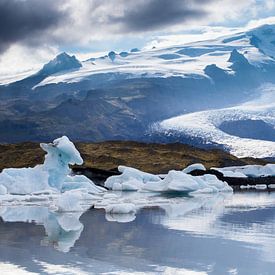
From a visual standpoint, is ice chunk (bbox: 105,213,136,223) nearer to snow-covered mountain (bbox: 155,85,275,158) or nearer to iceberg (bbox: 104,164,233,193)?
iceberg (bbox: 104,164,233,193)

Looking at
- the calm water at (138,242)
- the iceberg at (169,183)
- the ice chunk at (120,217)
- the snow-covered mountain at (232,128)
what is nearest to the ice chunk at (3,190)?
the calm water at (138,242)

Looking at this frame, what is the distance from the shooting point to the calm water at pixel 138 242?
44.0 ft

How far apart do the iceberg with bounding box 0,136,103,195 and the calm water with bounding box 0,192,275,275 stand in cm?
1189

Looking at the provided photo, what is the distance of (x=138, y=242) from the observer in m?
17.2

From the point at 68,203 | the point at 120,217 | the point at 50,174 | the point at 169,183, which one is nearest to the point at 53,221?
the point at 120,217

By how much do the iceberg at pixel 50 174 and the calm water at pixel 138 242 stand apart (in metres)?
11.9

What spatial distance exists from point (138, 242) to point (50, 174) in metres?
24.7

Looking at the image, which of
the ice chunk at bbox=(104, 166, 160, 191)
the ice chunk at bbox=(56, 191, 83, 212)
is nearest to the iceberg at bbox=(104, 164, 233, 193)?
the ice chunk at bbox=(104, 166, 160, 191)

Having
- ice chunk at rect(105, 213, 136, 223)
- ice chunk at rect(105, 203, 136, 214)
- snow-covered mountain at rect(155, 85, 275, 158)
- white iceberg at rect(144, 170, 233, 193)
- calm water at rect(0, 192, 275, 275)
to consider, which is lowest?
calm water at rect(0, 192, 275, 275)

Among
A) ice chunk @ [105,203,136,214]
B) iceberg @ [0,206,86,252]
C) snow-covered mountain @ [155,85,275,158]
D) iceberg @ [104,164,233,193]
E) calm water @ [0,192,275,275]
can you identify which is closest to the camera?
calm water @ [0,192,275,275]

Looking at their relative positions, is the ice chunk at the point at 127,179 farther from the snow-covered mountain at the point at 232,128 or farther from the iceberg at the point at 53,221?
the snow-covered mountain at the point at 232,128

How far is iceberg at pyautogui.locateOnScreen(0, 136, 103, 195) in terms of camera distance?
3872 cm

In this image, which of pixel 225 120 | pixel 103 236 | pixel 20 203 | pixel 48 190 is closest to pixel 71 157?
pixel 48 190

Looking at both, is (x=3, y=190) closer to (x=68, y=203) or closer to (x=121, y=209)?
(x=68, y=203)
